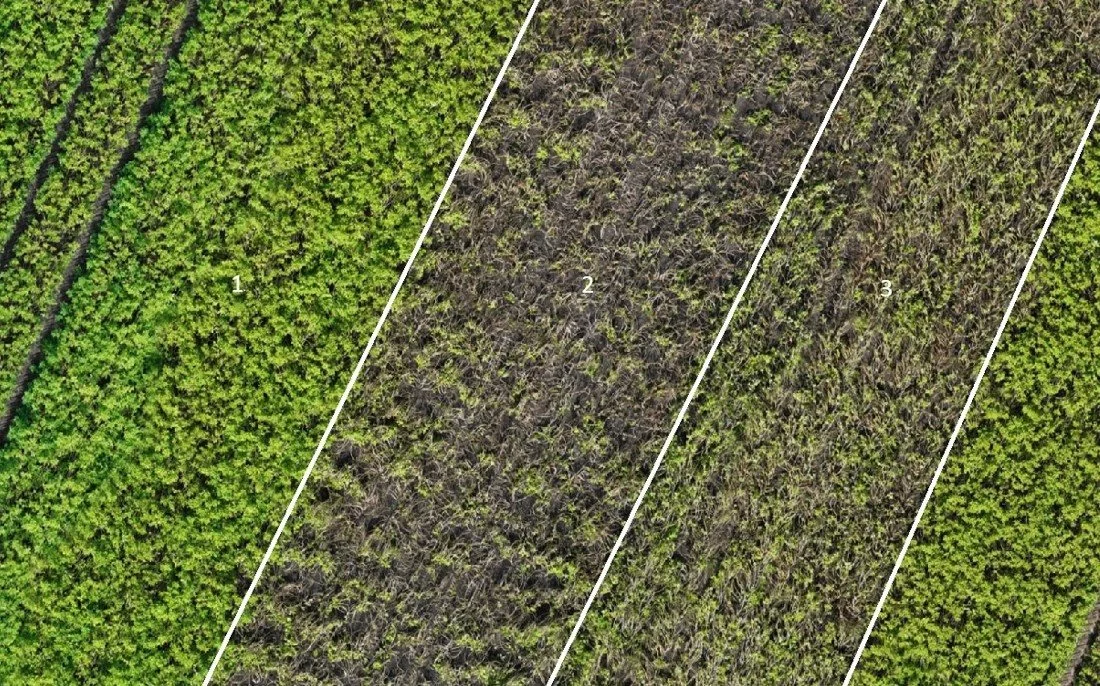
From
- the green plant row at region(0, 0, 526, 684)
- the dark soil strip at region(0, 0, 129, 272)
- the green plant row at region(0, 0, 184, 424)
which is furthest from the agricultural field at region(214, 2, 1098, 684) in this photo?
the dark soil strip at region(0, 0, 129, 272)

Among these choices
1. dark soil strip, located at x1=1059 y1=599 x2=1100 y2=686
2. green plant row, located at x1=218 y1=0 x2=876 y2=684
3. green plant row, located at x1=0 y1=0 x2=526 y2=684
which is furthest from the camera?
dark soil strip, located at x1=1059 y1=599 x2=1100 y2=686

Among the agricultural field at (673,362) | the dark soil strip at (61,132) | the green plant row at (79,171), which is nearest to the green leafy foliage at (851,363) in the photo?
the agricultural field at (673,362)

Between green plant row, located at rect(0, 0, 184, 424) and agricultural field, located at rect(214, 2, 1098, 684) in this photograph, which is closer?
green plant row, located at rect(0, 0, 184, 424)

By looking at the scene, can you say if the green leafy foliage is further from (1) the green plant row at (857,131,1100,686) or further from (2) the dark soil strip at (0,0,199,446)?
(2) the dark soil strip at (0,0,199,446)

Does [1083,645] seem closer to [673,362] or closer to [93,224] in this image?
[673,362]

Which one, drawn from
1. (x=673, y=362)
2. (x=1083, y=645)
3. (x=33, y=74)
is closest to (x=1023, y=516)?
(x=1083, y=645)

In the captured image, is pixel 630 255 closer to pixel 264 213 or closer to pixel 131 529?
pixel 264 213

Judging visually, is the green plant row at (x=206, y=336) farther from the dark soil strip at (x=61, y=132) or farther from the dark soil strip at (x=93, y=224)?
the dark soil strip at (x=61, y=132)
